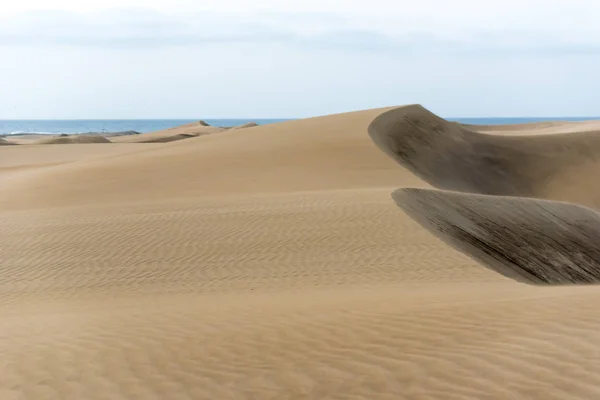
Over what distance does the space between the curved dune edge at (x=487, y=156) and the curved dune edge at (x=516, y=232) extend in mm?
8596

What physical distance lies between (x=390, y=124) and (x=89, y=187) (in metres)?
14.1

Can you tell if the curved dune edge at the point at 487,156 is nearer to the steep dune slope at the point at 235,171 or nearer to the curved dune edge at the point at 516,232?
the steep dune slope at the point at 235,171

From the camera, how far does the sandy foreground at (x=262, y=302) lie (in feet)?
17.0

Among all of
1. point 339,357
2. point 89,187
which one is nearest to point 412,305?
point 339,357

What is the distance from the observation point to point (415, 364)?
5.30 metres

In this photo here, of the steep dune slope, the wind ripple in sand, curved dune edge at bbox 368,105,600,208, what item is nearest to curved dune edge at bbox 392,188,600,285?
the wind ripple in sand

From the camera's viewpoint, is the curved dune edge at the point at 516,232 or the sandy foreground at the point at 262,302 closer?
the sandy foreground at the point at 262,302

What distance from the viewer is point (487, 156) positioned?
32281 mm

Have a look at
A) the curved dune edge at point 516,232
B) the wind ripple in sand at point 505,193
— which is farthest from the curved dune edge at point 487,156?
the curved dune edge at point 516,232

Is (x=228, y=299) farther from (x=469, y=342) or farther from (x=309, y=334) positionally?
(x=469, y=342)

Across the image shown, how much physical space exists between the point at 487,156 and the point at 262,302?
1011 inches

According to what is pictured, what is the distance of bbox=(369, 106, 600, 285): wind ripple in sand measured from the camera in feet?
45.0

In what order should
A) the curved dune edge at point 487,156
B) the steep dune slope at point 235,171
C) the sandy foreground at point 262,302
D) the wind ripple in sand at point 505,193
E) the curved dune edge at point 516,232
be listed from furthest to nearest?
the curved dune edge at point 487,156 < the steep dune slope at point 235,171 < the wind ripple in sand at point 505,193 < the curved dune edge at point 516,232 < the sandy foreground at point 262,302

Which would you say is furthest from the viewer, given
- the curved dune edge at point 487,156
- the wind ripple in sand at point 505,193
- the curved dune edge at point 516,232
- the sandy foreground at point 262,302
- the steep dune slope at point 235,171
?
the curved dune edge at point 487,156
